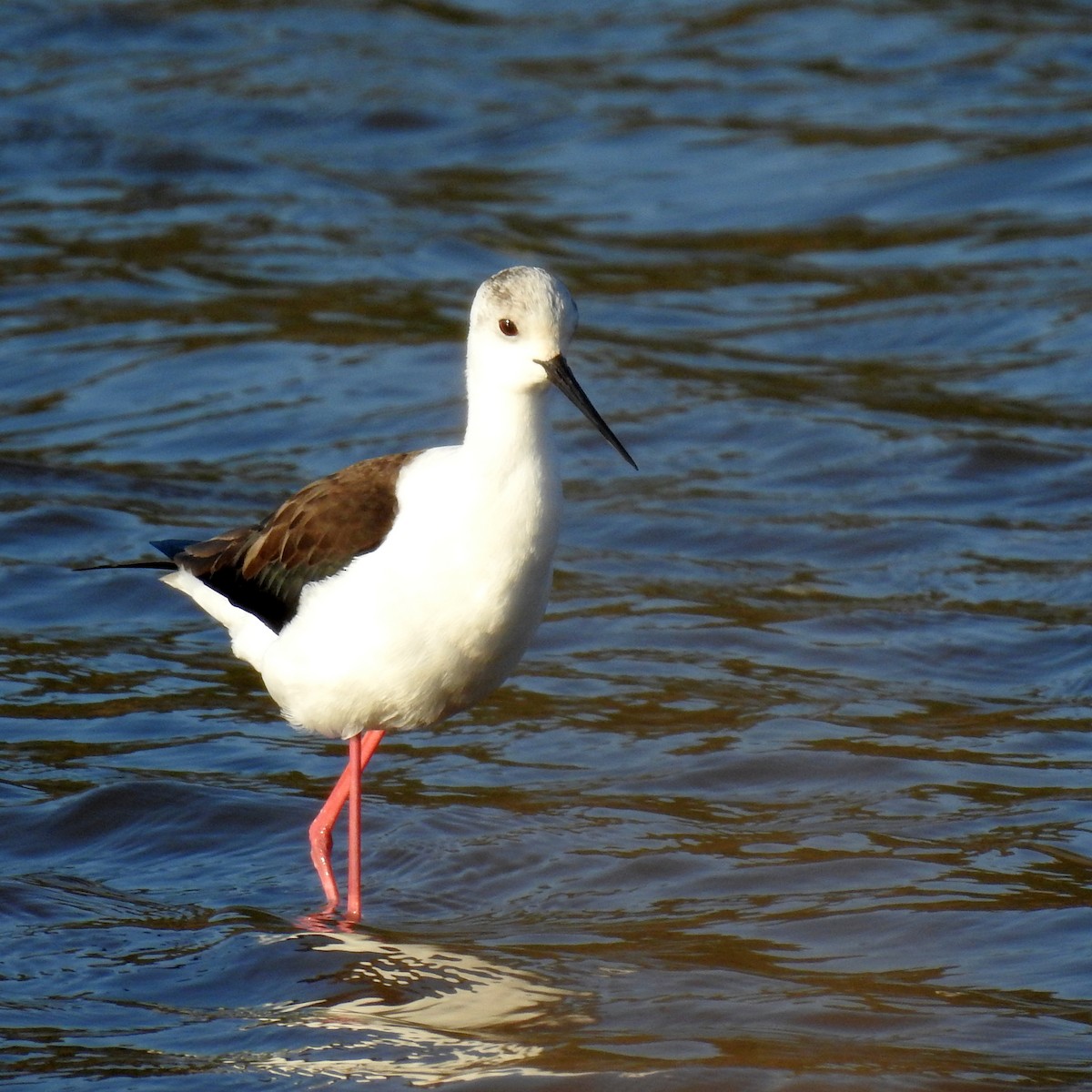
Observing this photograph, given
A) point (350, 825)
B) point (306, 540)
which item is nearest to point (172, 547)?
point (306, 540)

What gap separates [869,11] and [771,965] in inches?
549

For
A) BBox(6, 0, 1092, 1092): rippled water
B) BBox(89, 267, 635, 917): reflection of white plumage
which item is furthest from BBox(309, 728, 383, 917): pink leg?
BBox(6, 0, 1092, 1092): rippled water

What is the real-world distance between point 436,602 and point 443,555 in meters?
0.13

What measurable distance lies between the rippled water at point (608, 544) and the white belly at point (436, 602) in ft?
2.29

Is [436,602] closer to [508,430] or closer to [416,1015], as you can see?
[508,430]

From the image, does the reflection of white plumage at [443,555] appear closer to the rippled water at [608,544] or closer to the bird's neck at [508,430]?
the bird's neck at [508,430]

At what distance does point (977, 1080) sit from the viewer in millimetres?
4535

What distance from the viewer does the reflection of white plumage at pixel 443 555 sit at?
5.41 meters

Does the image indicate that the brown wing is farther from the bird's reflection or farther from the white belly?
the bird's reflection

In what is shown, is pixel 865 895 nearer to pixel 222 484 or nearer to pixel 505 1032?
pixel 505 1032

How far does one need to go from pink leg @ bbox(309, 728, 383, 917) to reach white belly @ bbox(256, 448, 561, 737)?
38 cm

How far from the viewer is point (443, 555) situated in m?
5.41

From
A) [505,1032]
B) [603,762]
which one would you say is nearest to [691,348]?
[603,762]

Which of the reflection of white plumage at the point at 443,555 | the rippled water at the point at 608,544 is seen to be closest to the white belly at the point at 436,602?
the reflection of white plumage at the point at 443,555
